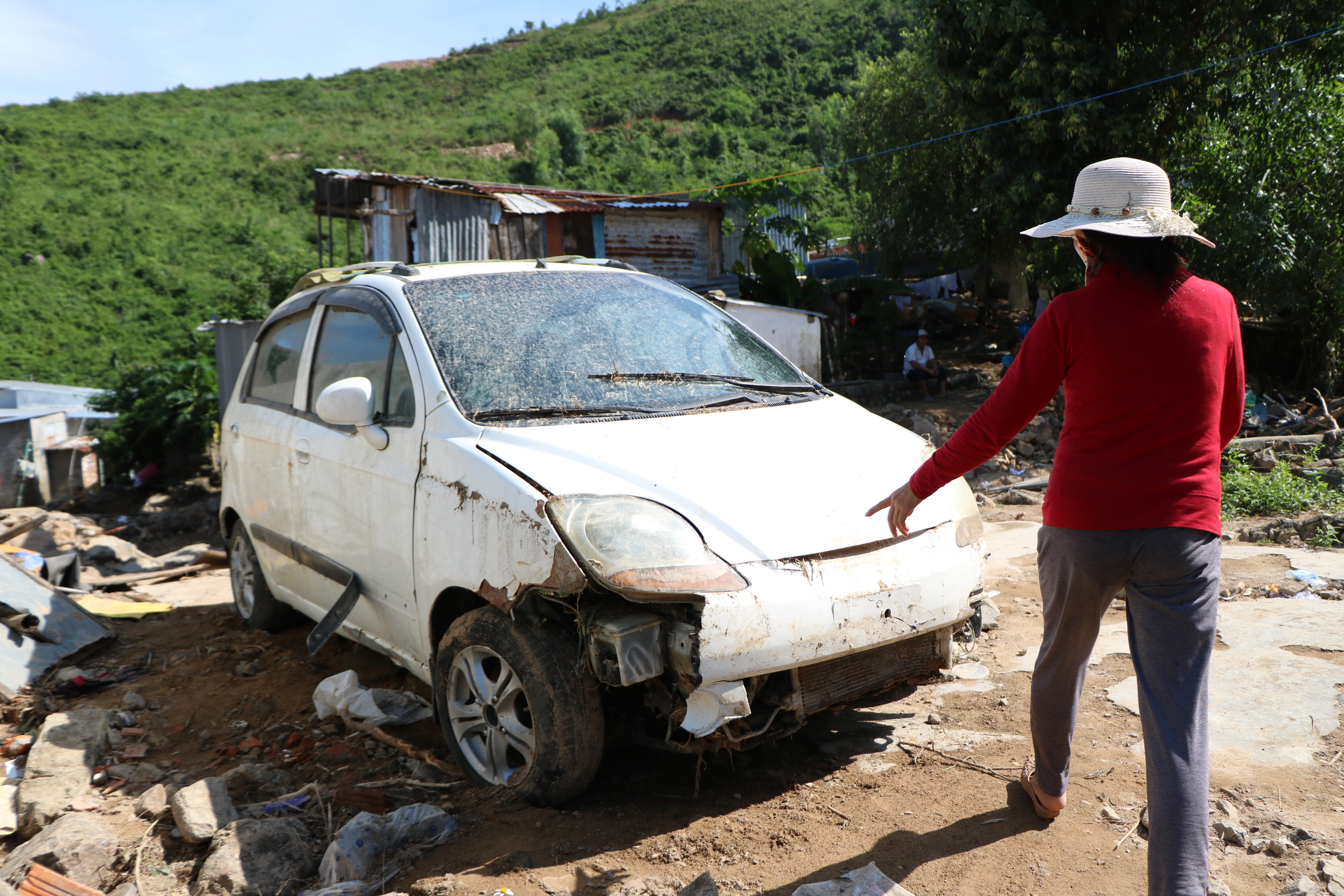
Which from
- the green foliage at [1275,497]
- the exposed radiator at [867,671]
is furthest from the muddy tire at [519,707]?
the green foliage at [1275,497]

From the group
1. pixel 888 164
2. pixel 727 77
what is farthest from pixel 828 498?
pixel 727 77

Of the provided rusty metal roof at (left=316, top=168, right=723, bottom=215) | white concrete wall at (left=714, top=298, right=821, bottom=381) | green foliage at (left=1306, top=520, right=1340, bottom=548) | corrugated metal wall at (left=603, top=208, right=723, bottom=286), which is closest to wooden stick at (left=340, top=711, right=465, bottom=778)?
green foliage at (left=1306, top=520, right=1340, bottom=548)

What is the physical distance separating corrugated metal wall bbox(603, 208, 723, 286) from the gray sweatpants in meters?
16.0

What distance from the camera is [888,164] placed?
20.7m

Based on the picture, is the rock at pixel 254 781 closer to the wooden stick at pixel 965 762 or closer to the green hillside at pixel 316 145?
the wooden stick at pixel 965 762

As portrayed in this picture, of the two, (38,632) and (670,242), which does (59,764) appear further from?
Answer: (670,242)

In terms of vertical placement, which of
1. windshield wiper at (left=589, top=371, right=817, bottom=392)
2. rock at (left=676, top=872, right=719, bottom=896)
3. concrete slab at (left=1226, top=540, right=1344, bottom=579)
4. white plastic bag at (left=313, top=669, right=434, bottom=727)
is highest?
windshield wiper at (left=589, top=371, right=817, bottom=392)

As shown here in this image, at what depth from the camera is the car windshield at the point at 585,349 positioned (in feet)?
10.7

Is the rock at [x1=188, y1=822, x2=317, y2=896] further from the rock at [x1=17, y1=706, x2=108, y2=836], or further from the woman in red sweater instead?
the woman in red sweater

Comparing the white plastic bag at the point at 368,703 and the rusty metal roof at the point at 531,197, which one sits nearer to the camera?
the white plastic bag at the point at 368,703

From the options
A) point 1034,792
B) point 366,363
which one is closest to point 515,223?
point 366,363

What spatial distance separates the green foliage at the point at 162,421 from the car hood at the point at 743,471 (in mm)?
17359

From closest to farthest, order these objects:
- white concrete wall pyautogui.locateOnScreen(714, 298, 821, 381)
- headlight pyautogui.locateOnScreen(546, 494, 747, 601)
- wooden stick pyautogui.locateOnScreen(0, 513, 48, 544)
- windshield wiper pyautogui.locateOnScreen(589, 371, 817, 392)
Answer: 1. headlight pyautogui.locateOnScreen(546, 494, 747, 601)
2. windshield wiper pyautogui.locateOnScreen(589, 371, 817, 392)
3. wooden stick pyautogui.locateOnScreen(0, 513, 48, 544)
4. white concrete wall pyautogui.locateOnScreen(714, 298, 821, 381)

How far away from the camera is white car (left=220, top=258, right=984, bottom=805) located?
253 cm
